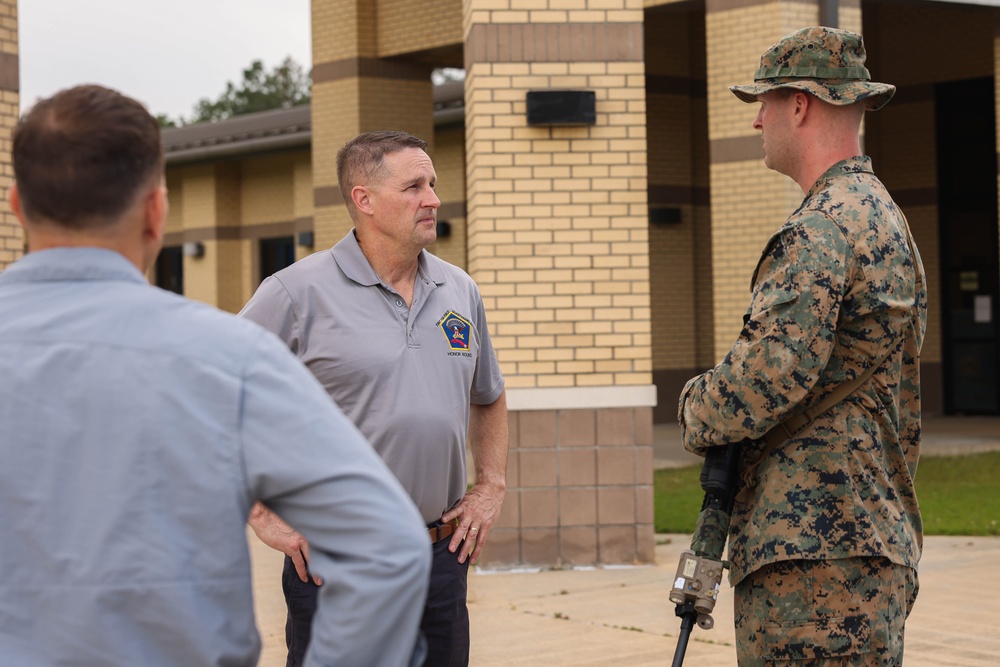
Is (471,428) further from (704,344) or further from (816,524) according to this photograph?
(704,344)

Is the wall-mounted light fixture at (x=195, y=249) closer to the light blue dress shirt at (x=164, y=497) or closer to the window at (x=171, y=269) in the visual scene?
the window at (x=171, y=269)

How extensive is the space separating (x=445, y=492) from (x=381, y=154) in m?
0.98

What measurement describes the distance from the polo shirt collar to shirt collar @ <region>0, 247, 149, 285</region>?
1.82 metres

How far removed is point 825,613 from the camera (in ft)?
9.85

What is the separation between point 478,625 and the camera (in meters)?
6.75

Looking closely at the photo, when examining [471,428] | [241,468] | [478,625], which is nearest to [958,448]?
[478,625]

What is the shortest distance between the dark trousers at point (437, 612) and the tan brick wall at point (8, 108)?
16.1 feet

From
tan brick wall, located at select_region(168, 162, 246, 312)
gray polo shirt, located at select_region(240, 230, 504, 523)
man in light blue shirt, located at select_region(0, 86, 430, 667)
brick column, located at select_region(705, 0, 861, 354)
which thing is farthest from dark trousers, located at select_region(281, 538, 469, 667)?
tan brick wall, located at select_region(168, 162, 246, 312)

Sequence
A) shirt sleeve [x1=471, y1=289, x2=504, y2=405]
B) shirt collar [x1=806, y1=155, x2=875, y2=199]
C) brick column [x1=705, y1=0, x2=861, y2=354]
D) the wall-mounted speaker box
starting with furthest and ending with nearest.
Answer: brick column [x1=705, y1=0, x2=861, y2=354] < the wall-mounted speaker box < shirt sleeve [x1=471, y1=289, x2=504, y2=405] < shirt collar [x1=806, y1=155, x2=875, y2=199]

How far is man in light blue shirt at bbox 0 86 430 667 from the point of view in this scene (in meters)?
1.60

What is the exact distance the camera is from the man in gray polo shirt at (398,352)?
11.1 ft

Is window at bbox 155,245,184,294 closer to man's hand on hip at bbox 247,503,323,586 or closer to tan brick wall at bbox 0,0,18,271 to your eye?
tan brick wall at bbox 0,0,18,271

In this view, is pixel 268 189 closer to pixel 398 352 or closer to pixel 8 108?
pixel 8 108

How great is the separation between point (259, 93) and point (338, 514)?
8012 cm
